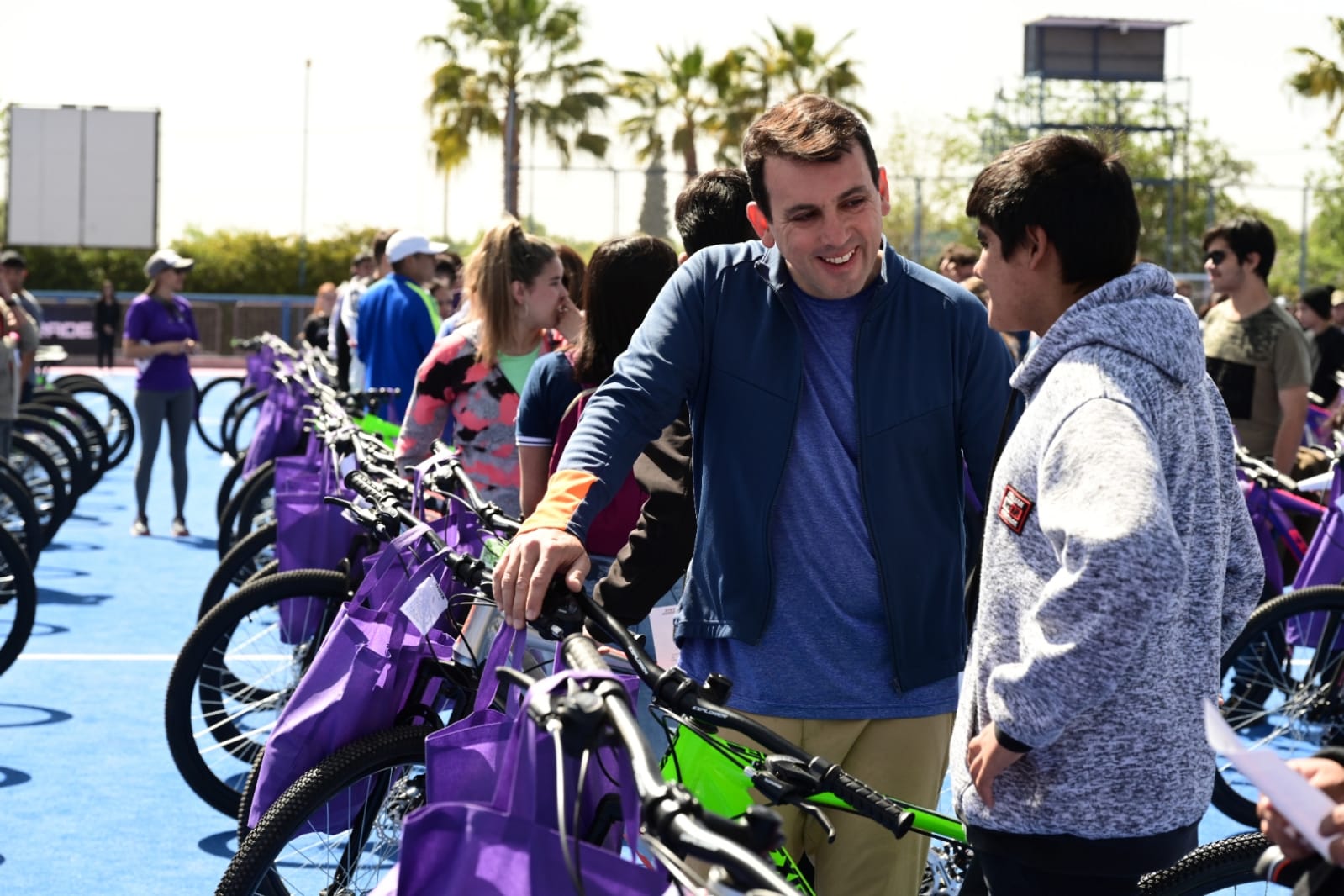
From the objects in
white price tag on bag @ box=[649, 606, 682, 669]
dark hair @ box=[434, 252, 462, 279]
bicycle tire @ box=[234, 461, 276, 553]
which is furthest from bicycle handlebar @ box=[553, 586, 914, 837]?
dark hair @ box=[434, 252, 462, 279]

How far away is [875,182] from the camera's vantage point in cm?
297

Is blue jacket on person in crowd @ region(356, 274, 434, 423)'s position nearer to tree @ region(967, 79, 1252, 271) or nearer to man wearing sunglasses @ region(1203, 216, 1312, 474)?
man wearing sunglasses @ region(1203, 216, 1312, 474)

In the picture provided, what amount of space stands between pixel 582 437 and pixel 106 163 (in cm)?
3765

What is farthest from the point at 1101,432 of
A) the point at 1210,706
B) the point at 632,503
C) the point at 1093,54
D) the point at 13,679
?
the point at 1093,54

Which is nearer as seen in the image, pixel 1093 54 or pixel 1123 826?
pixel 1123 826

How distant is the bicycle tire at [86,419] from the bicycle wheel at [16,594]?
686 centimetres

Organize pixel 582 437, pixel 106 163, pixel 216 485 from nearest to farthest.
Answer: pixel 582 437, pixel 216 485, pixel 106 163

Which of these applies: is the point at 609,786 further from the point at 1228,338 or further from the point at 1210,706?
the point at 1228,338

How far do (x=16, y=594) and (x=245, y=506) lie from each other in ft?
6.14

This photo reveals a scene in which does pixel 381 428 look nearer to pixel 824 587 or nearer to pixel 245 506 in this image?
pixel 245 506

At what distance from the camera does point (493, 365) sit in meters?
5.71

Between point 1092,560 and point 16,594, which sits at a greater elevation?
point 1092,560

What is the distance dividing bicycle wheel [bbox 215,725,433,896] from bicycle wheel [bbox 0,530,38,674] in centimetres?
382

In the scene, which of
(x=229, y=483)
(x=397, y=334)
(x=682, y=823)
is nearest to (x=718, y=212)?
(x=682, y=823)
